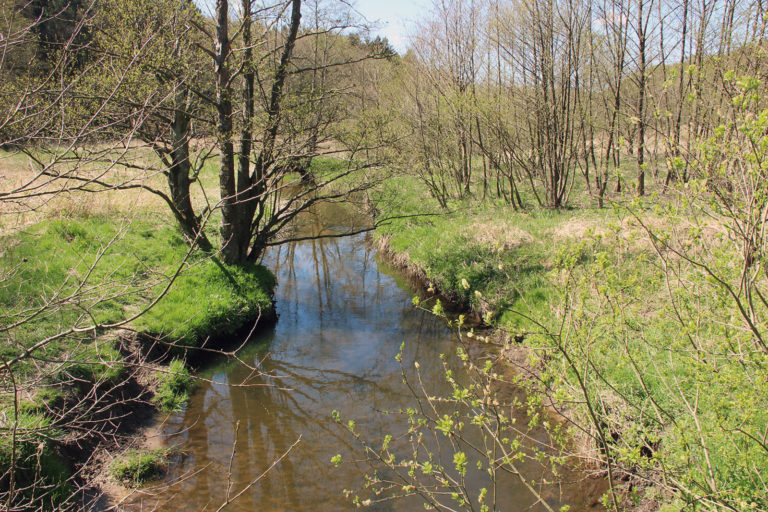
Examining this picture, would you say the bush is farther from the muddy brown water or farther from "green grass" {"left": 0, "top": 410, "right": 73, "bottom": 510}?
"green grass" {"left": 0, "top": 410, "right": 73, "bottom": 510}

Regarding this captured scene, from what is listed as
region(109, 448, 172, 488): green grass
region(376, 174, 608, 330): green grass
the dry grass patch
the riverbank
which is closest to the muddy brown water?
region(109, 448, 172, 488): green grass

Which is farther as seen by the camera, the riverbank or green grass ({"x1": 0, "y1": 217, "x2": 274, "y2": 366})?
green grass ({"x1": 0, "y1": 217, "x2": 274, "y2": 366})

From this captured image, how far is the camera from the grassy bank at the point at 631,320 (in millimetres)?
2922

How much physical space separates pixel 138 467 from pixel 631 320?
5.44 metres

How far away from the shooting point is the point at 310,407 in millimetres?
6902

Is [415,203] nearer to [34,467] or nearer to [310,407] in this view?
[310,407]

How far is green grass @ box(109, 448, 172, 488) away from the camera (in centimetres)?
529

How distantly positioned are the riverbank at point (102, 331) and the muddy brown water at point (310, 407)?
1.86 ft

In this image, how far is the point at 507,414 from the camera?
21.4ft

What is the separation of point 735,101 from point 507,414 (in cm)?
491

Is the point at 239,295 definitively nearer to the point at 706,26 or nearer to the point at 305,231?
the point at 305,231

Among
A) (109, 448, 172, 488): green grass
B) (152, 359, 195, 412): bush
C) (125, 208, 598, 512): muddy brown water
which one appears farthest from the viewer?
(152, 359, 195, 412): bush

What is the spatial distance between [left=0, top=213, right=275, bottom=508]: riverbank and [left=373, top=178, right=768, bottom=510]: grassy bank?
2.76 metres

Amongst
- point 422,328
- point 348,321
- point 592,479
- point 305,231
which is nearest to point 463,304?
point 422,328
